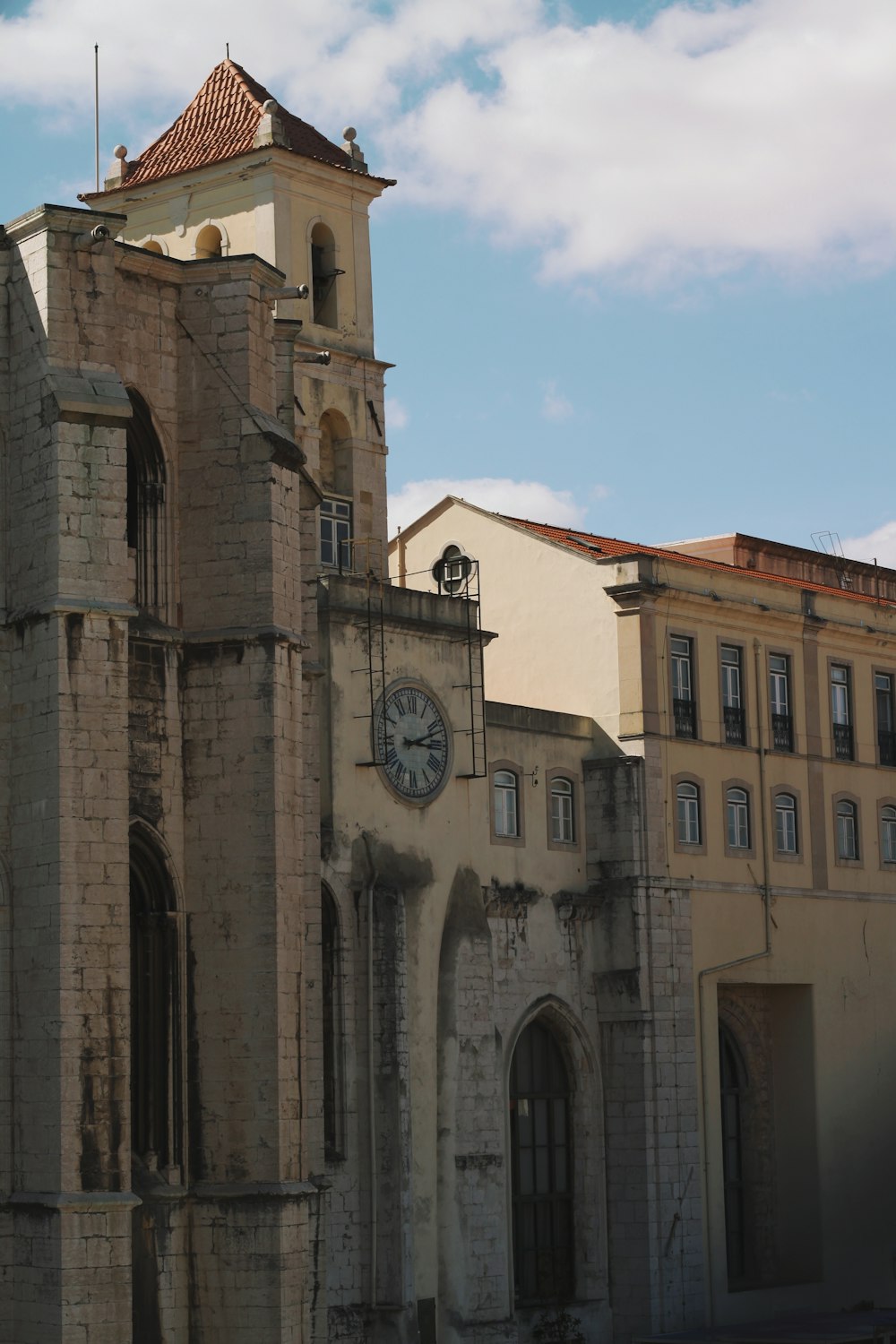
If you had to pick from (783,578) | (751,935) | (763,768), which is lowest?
(751,935)

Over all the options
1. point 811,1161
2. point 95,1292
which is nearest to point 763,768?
point 811,1161

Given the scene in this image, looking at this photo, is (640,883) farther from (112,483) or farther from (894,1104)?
(112,483)

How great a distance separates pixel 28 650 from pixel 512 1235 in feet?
66.5

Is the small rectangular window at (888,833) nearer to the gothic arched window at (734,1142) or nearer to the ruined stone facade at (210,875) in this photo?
the gothic arched window at (734,1142)

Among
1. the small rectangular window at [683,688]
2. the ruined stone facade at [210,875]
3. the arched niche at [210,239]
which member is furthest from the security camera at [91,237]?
the small rectangular window at [683,688]

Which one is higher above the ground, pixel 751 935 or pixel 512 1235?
Result: pixel 751 935

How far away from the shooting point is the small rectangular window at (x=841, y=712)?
188 feet

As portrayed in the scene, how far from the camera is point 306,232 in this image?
49.6m

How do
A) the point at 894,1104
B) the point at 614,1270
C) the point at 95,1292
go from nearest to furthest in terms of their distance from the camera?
1. the point at 95,1292
2. the point at 614,1270
3. the point at 894,1104

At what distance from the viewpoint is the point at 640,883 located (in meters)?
50.3

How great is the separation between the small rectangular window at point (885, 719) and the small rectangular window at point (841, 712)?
1.20m

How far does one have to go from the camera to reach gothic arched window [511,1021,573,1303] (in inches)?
1901

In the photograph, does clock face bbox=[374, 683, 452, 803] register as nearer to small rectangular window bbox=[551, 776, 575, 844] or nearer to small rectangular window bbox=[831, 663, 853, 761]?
small rectangular window bbox=[551, 776, 575, 844]

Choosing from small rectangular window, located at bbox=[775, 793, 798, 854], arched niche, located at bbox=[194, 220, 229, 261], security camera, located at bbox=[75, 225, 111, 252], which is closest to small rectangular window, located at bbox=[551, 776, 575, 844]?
small rectangular window, located at bbox=[775, 793, 798, 854]
